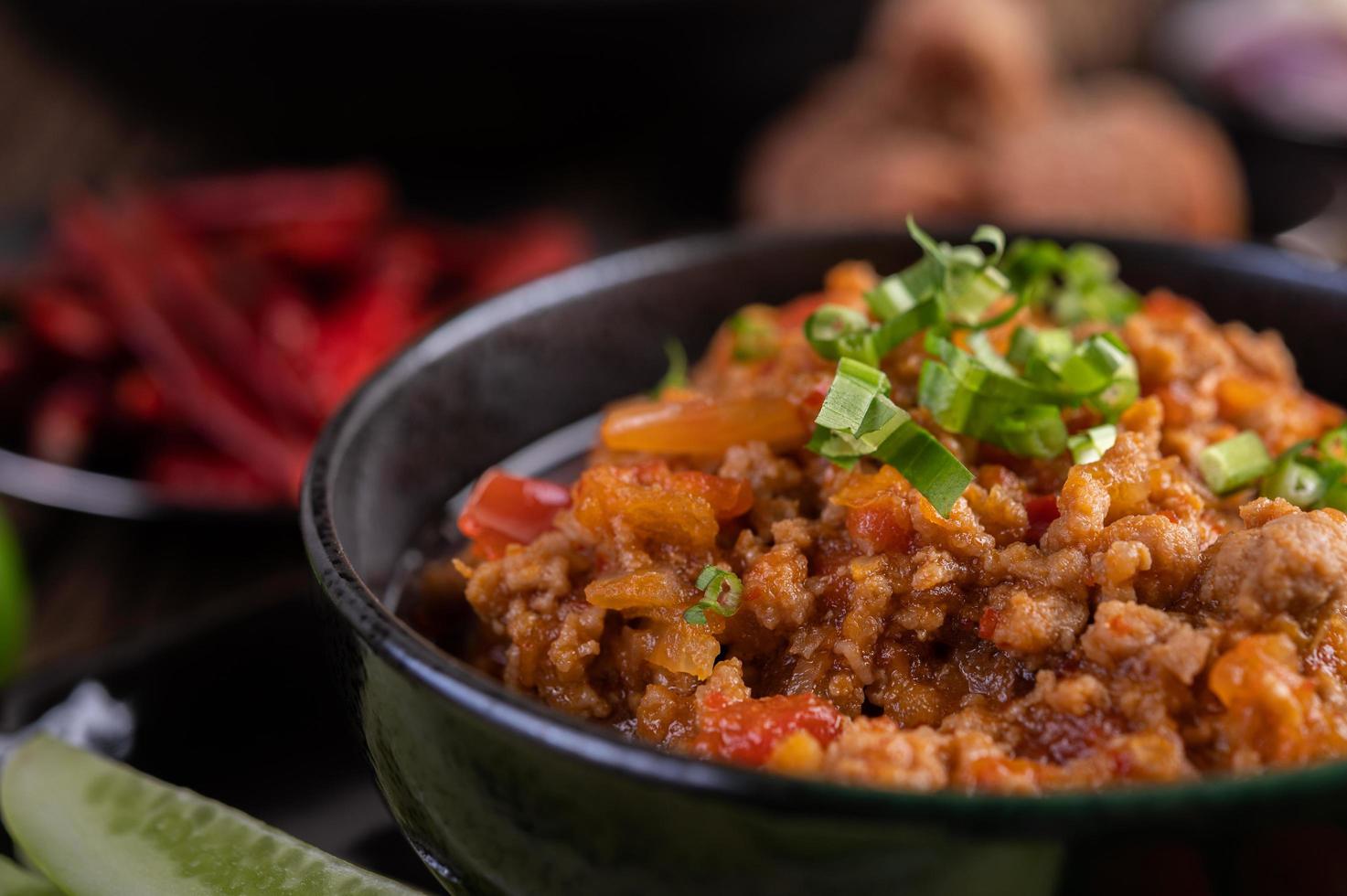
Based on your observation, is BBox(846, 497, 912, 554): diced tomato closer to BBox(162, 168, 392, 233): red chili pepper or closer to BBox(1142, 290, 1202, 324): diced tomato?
BBox(1142, 290, 1202, 324): diced tomato

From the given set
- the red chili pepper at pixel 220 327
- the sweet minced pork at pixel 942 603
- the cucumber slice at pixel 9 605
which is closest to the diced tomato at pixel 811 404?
the sweet minced pork at pixel 942 603

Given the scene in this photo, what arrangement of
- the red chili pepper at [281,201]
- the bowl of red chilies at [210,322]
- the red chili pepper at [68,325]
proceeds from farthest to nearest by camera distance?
the red chili pepper at [281,201], the red chili pepper at [68,325], the bowl of red chilies at [210,322]

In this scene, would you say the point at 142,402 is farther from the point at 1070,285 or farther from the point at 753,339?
the point at 1070,285

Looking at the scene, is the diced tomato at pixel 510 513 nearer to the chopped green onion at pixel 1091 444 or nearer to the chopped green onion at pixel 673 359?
the chopped green onion at pixel 673 359

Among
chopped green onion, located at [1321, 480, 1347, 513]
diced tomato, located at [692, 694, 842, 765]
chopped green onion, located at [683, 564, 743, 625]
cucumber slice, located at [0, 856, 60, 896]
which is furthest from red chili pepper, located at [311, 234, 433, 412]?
chopped green onion, located at [1321, 480, 1347, 513]

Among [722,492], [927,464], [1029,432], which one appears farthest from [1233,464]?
[722,492]

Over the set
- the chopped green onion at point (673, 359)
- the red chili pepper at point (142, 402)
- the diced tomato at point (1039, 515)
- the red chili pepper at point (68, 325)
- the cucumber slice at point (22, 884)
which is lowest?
the red chili pepper at point (142, 402)
